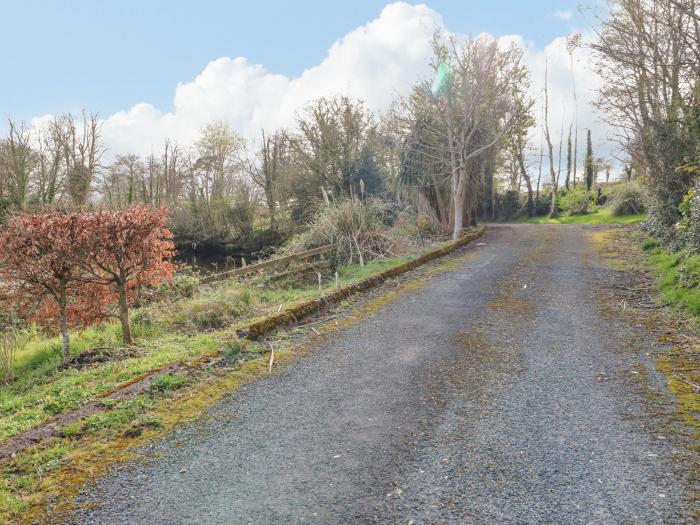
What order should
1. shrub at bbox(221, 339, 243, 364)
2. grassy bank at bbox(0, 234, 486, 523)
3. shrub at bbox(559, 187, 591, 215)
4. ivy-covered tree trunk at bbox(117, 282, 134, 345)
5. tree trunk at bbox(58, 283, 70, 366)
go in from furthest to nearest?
shrub at bbox(559, 187, 591, 215) < ivy-covered tree trunk at bbox(117, 282, 134, 345) < tree trunk at bbox(58, 283, 70, 366) < shrub at bbox(221, 339, 243, 364) < grassy bank at bbox(0, 234, 486, 523)

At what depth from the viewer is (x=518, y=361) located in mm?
5500

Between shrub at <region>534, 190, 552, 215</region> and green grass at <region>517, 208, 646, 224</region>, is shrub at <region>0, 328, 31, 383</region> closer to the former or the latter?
green grass at <region>517, 208, 646, 224</region>

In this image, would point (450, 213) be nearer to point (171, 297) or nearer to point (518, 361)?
point (171, 297)

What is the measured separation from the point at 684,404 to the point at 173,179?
42452mm

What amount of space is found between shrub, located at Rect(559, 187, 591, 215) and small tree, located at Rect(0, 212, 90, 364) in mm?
34872

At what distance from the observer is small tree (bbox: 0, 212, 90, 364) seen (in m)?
7.76

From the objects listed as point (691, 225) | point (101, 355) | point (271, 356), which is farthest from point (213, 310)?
point (691, 225)

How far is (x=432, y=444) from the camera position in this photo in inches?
145

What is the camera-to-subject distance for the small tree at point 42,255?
7762 mm

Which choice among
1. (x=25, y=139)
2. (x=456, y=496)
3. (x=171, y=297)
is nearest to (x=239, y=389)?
(x=456, y=496)

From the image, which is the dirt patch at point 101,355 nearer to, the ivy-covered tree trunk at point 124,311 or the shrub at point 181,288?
the ivy-covered tree trunk at point 124,311

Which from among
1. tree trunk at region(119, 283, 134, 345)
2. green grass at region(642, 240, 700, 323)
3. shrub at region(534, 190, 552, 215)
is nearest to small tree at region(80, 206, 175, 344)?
tree trunk at region(119, 283, 134, 345)

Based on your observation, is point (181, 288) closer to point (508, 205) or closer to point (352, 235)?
point (352, 235)

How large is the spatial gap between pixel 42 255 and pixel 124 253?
1246mm
